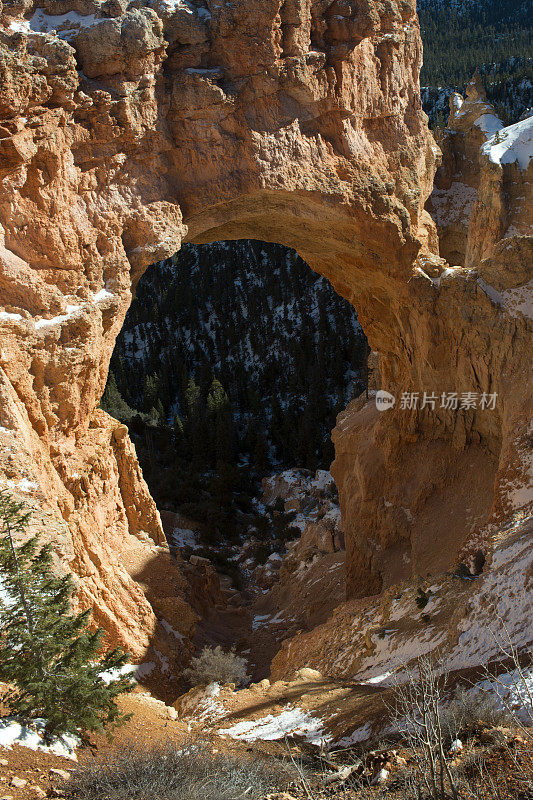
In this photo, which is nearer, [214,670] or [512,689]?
[512,689]

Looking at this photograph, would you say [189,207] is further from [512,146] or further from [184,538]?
[184,538]

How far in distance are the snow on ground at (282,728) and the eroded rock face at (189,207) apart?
3.44 metres

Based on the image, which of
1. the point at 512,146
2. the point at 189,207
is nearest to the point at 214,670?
the point at 189,207

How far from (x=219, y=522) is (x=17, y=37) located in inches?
920

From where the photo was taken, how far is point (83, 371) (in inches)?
444

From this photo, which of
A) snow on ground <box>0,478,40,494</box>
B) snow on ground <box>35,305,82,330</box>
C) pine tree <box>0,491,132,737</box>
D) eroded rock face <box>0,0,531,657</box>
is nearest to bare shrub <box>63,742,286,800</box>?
pine tree <box>0,491,132,737</box>

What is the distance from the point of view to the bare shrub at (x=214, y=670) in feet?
41.3

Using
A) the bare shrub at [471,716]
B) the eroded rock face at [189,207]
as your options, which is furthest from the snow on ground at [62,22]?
the bare shrub at [471,716]

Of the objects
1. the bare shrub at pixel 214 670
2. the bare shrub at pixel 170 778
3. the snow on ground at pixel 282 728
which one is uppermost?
the bare shrub at pixel 170 778

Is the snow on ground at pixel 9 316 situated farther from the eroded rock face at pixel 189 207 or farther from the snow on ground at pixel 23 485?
the snow on ground at pixel 23 485

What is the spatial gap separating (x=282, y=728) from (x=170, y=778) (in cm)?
330

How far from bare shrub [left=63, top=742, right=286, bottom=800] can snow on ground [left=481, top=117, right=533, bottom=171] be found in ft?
64.7

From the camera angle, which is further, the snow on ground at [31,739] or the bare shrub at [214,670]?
the bare shrub at [214,670]

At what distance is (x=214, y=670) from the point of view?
12648mm
